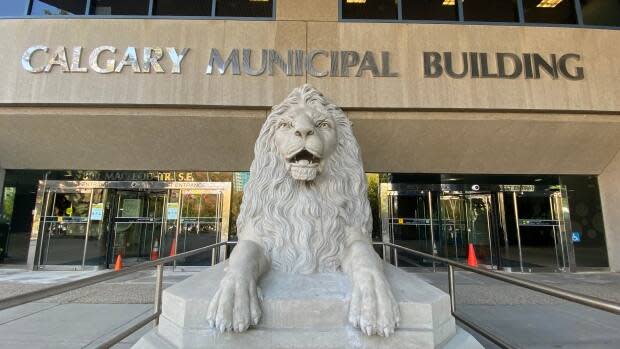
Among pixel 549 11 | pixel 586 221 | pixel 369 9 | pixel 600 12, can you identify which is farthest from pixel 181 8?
pixel 586 221

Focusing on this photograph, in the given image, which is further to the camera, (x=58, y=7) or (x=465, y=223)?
(x=465, y=223)

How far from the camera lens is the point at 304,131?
2174 millimetres

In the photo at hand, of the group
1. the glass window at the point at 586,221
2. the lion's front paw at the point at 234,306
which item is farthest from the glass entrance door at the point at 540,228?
the lion's front paw at the point at 234,306

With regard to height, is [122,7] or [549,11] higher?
[549,11]

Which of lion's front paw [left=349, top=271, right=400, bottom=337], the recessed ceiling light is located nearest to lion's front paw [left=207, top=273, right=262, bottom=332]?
lion's front paw [left=349, top=271, right=400, bottom=337]

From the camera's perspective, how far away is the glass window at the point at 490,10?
8520 mm

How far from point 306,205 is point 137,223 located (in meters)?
7.91

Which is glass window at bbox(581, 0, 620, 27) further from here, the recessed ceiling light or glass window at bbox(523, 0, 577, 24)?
the recessed ceiling light

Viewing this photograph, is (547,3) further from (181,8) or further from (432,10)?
(181,8)

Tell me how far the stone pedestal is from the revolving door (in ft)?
22.6

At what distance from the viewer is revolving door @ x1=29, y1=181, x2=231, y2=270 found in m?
8.52

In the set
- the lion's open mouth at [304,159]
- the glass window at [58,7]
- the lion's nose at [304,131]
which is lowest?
the lion's open mouth at [304,159]

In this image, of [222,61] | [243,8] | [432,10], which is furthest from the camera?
[432,10]

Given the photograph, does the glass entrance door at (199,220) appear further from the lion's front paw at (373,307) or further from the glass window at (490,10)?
the glass window at (490,10)
